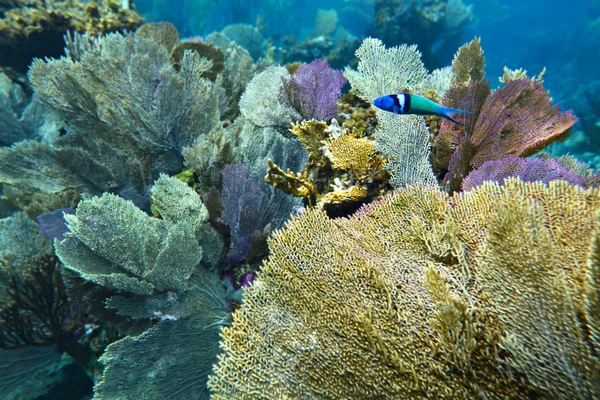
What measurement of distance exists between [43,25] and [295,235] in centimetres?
818

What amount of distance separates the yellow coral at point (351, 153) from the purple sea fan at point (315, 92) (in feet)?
2.44

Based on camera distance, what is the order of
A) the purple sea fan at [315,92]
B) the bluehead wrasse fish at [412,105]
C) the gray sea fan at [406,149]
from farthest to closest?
the purple sea fan at [315,92] → the gray sea fan at [406,149] → the bluehead wrasse fish at [412,105]

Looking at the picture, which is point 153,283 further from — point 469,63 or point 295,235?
point 469,63

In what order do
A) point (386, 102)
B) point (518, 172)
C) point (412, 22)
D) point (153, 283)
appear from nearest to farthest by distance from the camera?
point (386, 102)
point (518, 172)
point (153, 283)
point (412, 22)

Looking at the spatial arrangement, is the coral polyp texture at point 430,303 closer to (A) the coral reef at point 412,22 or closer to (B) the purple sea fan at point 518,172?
(B) the purple sea fan at point 518,172

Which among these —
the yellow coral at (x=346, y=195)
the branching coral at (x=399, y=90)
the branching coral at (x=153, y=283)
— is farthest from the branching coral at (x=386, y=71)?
the branching coral at (x=153, y=283)

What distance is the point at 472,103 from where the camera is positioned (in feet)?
8.89

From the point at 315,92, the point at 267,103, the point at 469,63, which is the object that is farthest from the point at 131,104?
the point at 469,63

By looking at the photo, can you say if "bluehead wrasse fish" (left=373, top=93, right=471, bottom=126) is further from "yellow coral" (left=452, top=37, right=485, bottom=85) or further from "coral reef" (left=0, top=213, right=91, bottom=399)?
"coral reef" (left=0, top=213, right=91, bottom=399)

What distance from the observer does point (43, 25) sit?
664cm

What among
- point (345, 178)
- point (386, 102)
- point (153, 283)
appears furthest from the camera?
point (345, 178)

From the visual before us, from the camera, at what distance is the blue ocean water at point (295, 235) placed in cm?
137

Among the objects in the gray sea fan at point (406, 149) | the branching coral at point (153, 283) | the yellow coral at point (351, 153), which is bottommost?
the branching coral at point (153, 283)

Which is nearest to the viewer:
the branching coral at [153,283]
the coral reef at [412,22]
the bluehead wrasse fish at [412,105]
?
the bluehead wrasse fish at [412,105]
